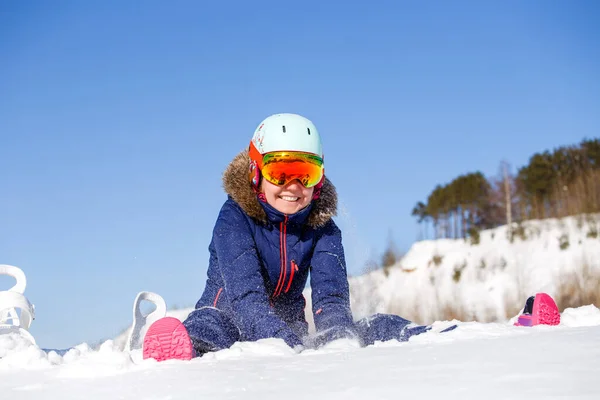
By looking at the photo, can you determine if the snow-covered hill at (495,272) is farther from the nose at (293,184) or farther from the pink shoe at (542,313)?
the nose at (293,184)

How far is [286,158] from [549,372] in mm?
2020

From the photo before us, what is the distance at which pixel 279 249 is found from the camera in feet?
11.7

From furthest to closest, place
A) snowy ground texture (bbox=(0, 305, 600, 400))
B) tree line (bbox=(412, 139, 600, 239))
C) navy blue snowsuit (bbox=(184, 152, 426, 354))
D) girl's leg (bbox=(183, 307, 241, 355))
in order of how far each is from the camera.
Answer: tree line (bbox=(412, 139, 600, 239)) → navy blue snowsuit (bbox=(184, 152, 426, 354)) → girl's leg (bbox=(183, 307, 241, 355)) → snowy ground texture (bbox=(0, 305, 600, 400))

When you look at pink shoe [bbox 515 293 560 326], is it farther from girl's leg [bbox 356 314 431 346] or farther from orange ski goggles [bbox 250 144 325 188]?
orange ski goggles [bbox 250 144 325 188]

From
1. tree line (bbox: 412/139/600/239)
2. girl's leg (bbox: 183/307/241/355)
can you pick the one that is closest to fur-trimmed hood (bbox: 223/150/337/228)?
girl's leg (bbox: 183/307/241/355)

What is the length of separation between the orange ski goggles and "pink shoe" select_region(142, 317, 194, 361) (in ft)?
3.95

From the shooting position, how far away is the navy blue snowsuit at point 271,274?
3229 millimetres

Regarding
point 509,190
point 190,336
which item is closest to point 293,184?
point 190,336

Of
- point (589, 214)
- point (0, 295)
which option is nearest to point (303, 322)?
point (0, 295)

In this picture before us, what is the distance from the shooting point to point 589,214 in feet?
53.2

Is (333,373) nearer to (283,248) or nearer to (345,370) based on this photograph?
(345,370)

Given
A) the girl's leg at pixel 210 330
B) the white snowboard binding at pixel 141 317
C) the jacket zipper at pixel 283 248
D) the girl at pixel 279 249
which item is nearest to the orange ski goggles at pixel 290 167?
the girl at pixel 279 249

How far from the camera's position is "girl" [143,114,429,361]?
10.8 feet

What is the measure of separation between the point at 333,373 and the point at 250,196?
178 cm
